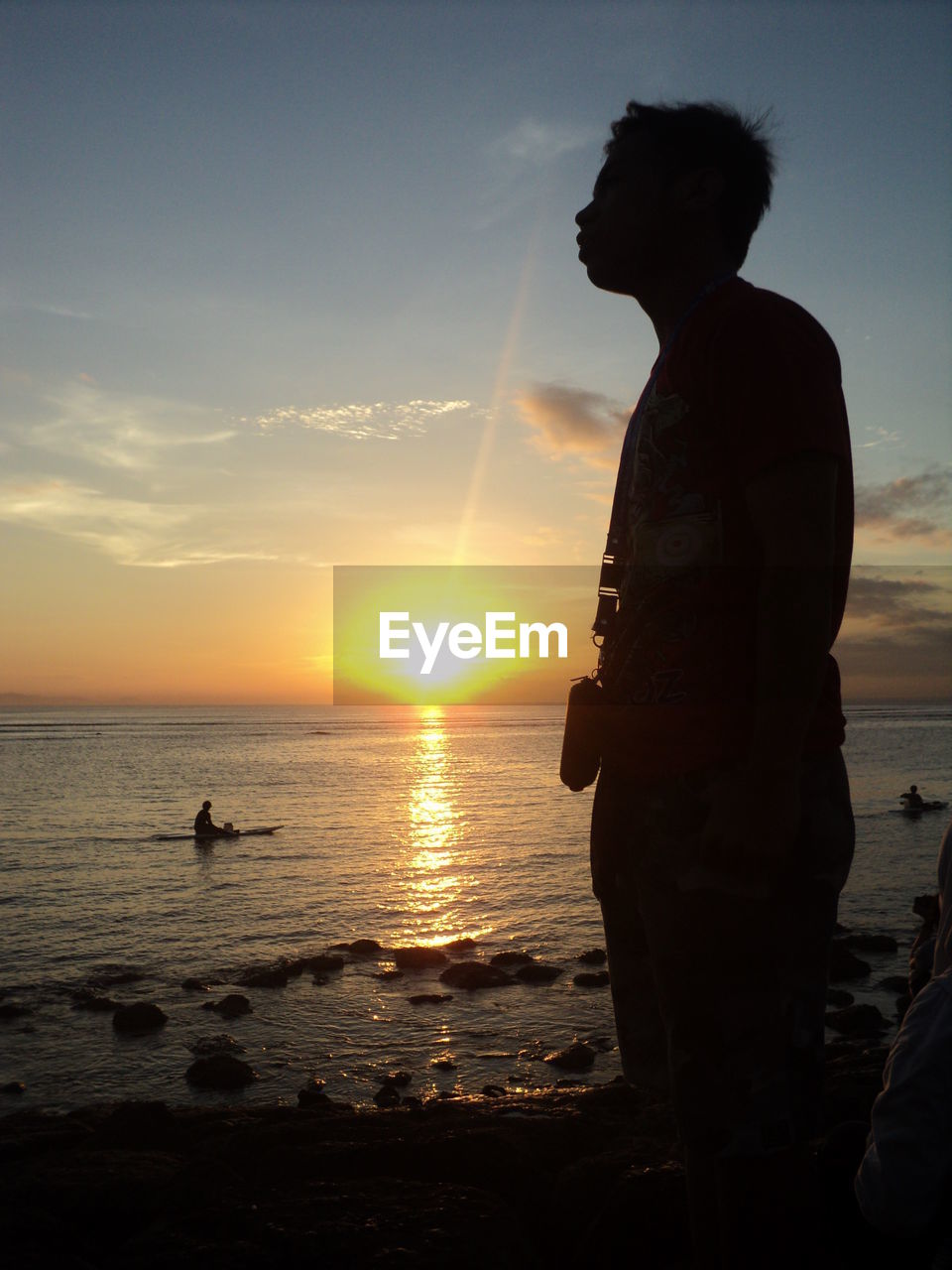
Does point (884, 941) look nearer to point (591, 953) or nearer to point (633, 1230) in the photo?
point (591, 953)

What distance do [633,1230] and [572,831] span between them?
24.1 meters

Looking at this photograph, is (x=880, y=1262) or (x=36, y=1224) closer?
(x=880, y=1262)

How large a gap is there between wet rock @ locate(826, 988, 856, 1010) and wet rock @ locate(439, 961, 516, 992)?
412 cm

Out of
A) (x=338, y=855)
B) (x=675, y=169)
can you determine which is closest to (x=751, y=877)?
(x=675, y=169)

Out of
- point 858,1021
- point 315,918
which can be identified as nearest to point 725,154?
point 858,1021

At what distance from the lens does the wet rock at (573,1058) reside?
9.22 meters

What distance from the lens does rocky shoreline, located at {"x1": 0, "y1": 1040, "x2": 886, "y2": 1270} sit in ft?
13.4

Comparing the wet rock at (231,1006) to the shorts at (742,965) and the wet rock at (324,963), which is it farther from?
the shorts at (742,965)

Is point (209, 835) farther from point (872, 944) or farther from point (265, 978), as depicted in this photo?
point (872, 944)

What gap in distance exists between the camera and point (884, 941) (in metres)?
14.0

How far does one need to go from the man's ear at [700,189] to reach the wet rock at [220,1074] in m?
8.98

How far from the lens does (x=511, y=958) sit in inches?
533

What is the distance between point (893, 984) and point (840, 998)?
1185 mm

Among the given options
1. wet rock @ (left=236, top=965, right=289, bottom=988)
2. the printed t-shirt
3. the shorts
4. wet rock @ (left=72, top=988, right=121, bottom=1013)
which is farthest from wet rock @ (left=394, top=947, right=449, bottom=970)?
the printed t-shirt
